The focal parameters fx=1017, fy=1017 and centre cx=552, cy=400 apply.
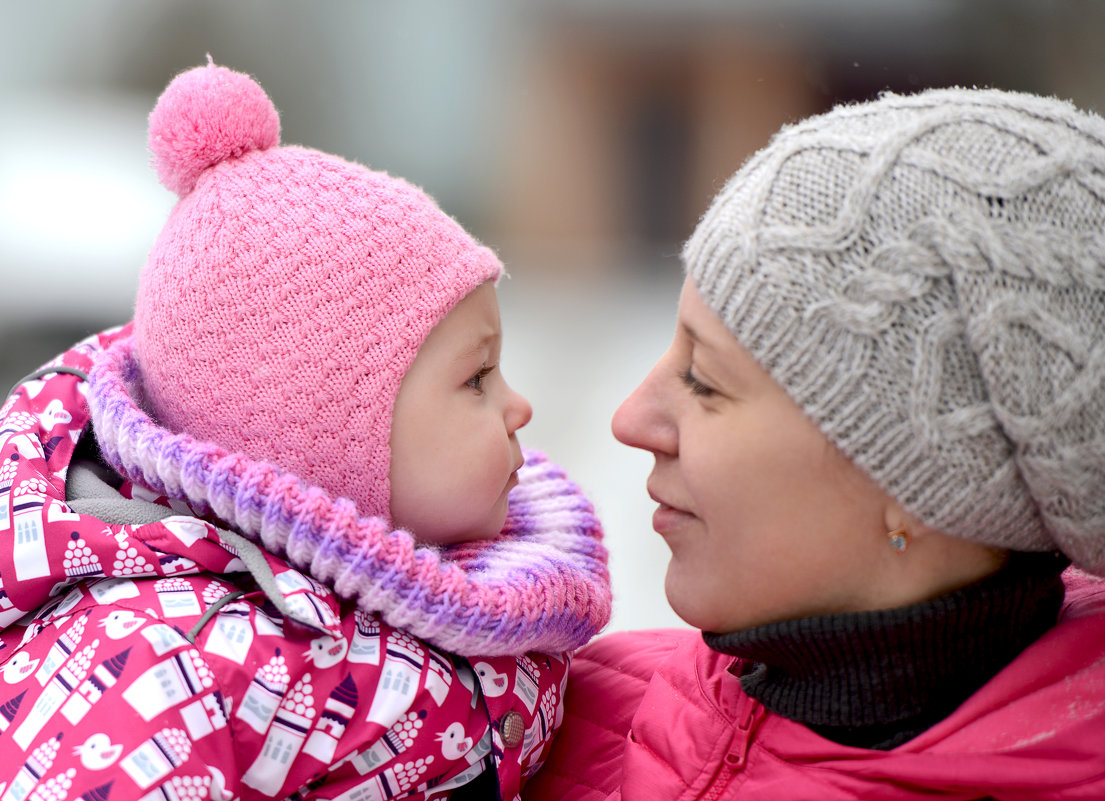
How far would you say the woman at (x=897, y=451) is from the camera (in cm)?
88

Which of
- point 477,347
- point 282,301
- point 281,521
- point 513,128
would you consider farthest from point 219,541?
point 513,128

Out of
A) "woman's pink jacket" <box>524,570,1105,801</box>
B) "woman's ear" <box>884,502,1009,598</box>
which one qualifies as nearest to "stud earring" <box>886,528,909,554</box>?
"woman's ear" <box>884,502,1009,598</box>

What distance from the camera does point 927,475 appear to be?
0.93m

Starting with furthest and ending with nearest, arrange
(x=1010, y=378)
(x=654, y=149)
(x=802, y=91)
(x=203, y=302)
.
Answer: (x=654, y=149) < (x=802, y=91) < (x=203, y=302) < (x=1010, y=378)

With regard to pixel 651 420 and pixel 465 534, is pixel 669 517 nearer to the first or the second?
pixel 651 420

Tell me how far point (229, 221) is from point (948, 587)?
0.92 meters

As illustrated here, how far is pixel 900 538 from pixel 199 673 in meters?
0.70

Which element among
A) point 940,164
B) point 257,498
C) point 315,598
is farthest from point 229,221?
point 940,164

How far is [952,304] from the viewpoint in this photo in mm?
899

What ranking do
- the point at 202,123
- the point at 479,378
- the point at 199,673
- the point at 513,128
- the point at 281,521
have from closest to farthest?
the point at 199,673, the point at 281,521, the point at 202,123, the point at 479,378, the point at 513,128

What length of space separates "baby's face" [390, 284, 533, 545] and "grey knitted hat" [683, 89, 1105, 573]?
44 cm

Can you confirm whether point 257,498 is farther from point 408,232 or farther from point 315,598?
point 408,232

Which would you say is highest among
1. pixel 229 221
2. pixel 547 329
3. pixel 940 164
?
pixel 940 164

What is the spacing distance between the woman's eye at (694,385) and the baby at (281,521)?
320 mm
